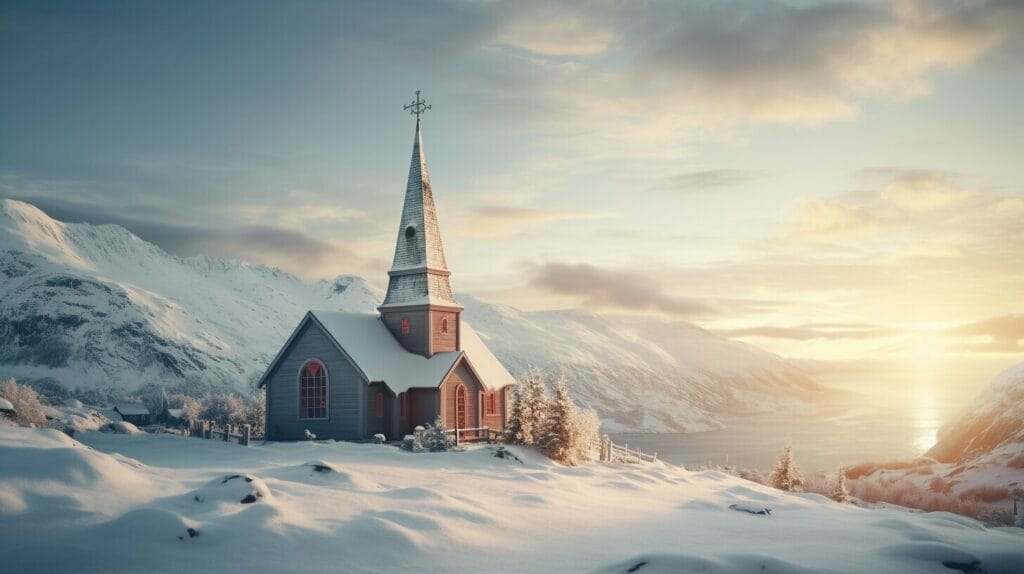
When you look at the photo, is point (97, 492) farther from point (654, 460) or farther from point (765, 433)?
point (765, 433)

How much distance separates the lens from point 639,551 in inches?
552

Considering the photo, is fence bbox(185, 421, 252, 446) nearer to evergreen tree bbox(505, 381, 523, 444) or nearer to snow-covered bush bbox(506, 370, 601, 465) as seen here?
evergreen tree bbox(505, 381, 523, 444)

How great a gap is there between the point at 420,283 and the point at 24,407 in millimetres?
22298

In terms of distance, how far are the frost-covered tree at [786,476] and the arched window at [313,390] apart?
96.5 ft

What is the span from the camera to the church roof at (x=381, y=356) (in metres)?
36.4

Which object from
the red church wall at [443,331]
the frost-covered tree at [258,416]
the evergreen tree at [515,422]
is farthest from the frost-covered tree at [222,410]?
the evergreen tree at [515,422]

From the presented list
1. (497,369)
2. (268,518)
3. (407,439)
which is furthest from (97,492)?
(497,369)

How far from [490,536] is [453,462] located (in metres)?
13.7

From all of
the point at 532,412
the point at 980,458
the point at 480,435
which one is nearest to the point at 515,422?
the point at 532,412

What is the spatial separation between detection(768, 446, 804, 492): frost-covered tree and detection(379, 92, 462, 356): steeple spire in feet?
75.7

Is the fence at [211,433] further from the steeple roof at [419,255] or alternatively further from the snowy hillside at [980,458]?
the snowy hillside at [980,458]

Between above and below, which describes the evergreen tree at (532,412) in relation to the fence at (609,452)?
above

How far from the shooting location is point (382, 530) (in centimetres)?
1362

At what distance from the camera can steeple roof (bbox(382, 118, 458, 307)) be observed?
4003 centimetres
